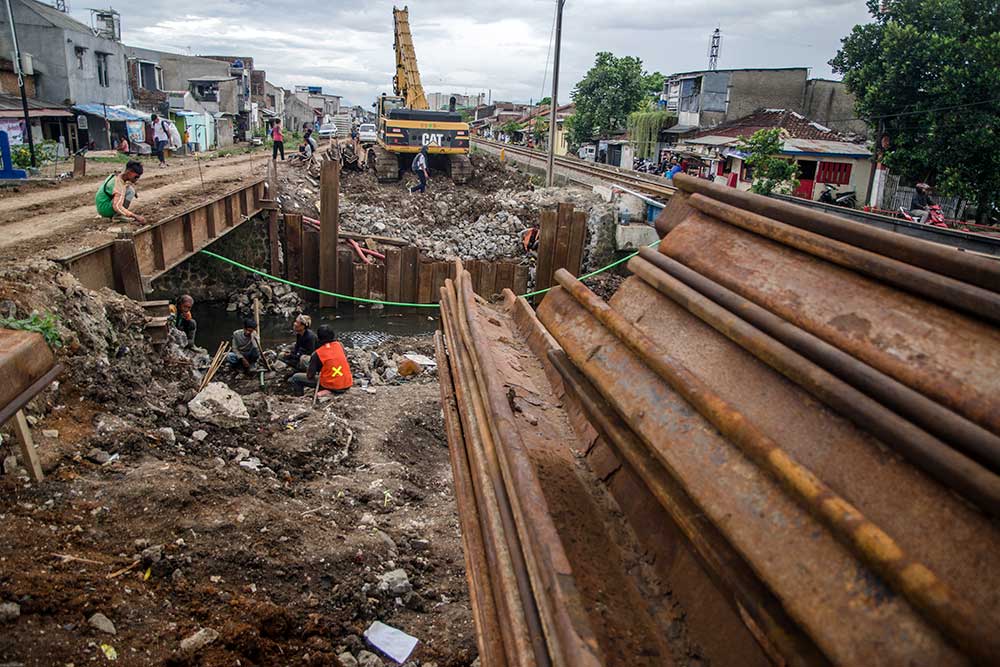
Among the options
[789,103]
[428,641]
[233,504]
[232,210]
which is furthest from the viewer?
[789,103]

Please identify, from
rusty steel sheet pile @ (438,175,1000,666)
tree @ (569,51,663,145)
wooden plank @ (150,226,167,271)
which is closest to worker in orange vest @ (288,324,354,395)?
wooden plank @ (150,226,167,271)

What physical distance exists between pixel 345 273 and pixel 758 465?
46.5 feet

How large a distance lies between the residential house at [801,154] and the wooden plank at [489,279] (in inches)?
469

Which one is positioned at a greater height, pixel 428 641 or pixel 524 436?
pixel 524 436

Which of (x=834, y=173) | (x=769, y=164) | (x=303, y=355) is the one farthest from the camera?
(x=834, y=173)

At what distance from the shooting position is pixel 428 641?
377cm

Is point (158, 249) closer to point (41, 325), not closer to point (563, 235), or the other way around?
point (41, 325)

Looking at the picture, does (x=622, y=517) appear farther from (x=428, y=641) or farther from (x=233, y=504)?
(x=233, y=504)

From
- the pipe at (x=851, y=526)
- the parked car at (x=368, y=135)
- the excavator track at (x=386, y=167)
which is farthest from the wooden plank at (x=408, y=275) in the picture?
the parked car at (x=368, y=135)

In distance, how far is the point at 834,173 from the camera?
23.2 metres

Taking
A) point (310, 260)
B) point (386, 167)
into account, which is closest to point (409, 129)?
point (386, 167)

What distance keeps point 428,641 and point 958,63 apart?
21288mm

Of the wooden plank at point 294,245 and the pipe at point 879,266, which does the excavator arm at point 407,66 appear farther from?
the pipe at point 879,266

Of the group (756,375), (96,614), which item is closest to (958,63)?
(756,375)
